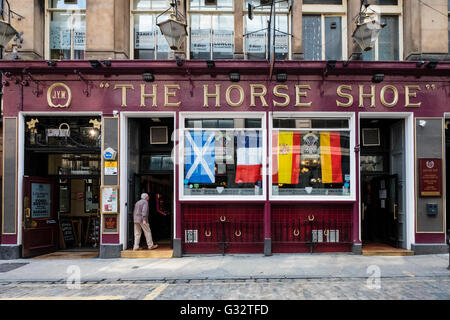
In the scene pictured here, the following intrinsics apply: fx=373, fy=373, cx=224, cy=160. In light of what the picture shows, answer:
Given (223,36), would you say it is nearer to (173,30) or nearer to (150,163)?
(173,30)

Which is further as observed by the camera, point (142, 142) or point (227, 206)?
point (142, 142)

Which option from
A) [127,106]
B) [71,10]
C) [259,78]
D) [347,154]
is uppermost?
[71,10]

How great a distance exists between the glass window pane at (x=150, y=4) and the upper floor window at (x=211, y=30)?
2.98ft

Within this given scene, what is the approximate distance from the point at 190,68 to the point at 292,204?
209 inches

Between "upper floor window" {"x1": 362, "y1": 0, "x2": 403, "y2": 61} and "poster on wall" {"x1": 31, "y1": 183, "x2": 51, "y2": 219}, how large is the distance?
11.5 metres

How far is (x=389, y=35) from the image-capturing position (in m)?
12.6

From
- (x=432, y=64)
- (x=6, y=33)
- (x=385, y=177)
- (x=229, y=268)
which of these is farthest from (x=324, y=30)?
(x=6, y=33)

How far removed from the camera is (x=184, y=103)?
38.5 feet

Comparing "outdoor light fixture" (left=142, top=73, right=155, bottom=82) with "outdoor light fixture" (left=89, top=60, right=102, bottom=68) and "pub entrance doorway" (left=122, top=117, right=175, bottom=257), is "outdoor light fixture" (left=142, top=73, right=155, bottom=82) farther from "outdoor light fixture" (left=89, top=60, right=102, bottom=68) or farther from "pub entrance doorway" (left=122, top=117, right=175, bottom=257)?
"pub entrance doorway" (left=122, top=117, right=175, bottom=257)

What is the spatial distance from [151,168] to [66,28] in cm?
544

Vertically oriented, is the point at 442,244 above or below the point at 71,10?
below

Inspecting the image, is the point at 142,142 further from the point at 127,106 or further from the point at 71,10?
the point at 71,10

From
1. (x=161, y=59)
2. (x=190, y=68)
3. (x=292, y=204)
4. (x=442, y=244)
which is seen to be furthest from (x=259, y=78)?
(x=442, y=244)

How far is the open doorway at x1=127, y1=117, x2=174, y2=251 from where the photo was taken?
12258mm
